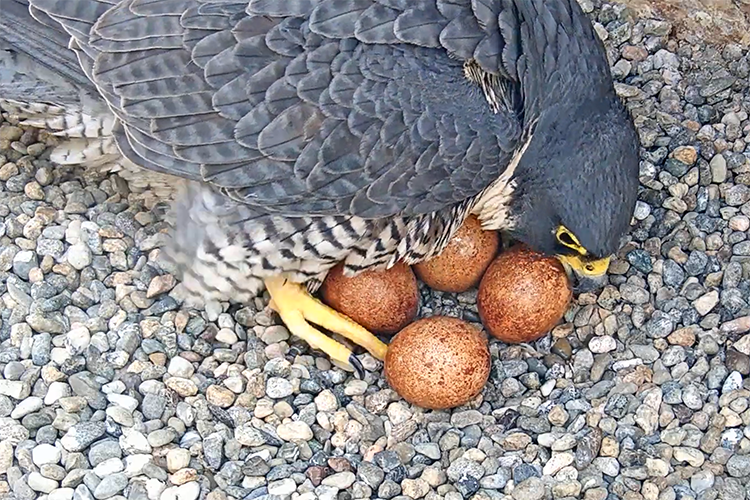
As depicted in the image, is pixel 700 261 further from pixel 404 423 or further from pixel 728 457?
pixel 404 423

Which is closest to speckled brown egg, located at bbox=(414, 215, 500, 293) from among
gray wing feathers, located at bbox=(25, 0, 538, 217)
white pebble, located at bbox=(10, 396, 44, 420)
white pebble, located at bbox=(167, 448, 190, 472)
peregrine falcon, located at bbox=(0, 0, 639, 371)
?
peregrine falcon, located at bbox=(0, 0, 639, 371)

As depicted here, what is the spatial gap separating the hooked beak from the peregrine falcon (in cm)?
1

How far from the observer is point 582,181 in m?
3.52

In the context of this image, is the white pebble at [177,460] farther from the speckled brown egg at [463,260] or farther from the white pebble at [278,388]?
the speckled brown egg at [463,260]

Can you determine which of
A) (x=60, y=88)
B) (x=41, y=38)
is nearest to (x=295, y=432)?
(x=60, y=88)

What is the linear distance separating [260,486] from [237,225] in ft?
2.75

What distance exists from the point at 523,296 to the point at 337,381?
2.27 ft

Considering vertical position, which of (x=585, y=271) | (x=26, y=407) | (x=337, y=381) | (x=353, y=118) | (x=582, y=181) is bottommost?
(x=337, y=381)

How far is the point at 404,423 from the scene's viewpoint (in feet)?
11.7

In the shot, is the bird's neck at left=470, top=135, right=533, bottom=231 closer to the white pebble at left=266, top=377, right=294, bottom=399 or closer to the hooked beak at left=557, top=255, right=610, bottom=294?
the hooked beak at left=557, top=255, right=610, bottom=294

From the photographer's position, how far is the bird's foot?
148 inches

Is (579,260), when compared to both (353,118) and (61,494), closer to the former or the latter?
(353,118)

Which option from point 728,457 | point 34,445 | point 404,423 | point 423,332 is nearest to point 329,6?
point 423,332

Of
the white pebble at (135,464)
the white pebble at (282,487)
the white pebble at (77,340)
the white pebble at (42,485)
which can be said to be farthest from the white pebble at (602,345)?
the white pebble at (42,485)
